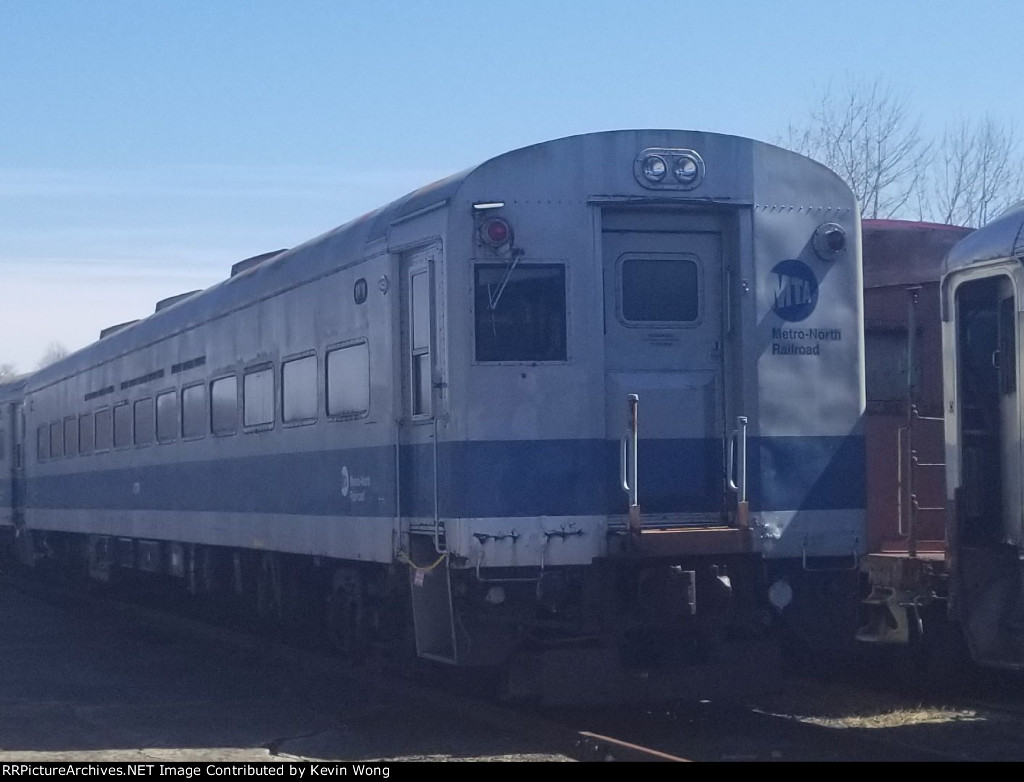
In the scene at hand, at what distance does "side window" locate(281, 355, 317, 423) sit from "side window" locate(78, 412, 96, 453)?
9177mm

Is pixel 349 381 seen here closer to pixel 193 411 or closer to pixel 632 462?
pixel 632 462

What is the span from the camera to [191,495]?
50.0ft

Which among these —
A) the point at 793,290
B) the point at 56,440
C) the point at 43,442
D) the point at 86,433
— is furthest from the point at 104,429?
the point at 793,290

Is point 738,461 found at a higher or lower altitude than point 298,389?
lower

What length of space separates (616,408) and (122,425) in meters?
10.9

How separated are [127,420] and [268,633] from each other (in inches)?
154

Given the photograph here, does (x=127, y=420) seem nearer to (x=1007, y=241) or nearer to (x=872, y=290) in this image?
(x=872, y=290)

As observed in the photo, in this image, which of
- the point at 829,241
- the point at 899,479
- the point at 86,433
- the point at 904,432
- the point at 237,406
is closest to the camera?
the point at 829,241

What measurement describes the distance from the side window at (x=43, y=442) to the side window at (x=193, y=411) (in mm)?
9613

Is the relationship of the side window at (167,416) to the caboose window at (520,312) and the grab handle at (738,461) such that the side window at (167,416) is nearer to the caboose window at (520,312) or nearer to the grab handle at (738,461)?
the caboose window at (520,312)

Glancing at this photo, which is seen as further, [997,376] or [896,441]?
[896,441]

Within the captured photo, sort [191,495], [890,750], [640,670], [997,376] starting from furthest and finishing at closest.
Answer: [191,495]
[997,376]
[640,670]
[890,750]

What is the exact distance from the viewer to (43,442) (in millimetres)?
24734

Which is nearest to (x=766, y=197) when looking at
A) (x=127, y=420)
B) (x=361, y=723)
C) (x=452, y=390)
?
(x=452, y=390)
